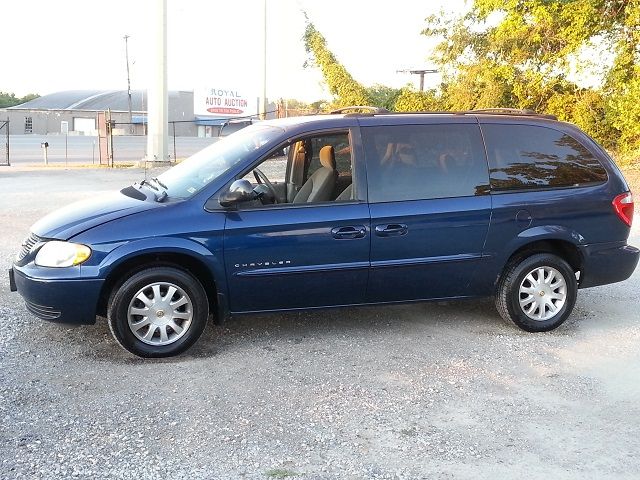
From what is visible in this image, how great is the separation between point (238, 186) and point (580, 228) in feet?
9.45

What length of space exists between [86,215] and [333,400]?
229 centimetres

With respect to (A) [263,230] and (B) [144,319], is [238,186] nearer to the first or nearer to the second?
(A) [263,230]

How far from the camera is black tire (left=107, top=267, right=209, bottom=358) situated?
4664 mm

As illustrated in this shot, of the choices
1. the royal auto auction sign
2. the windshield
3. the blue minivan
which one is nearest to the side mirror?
the blue minivan

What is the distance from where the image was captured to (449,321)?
5824 millimetres

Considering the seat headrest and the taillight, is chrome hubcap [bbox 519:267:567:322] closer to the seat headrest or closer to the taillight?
the taillight

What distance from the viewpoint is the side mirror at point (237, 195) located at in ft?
15.7

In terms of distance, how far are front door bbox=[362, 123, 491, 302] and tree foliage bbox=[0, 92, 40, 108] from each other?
111 metres

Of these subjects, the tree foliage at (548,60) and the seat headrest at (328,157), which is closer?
the seat headrest at (328,157)

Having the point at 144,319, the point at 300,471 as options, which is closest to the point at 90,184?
the point at 144,319

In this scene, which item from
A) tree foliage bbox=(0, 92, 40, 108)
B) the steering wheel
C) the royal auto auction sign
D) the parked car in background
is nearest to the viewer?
the steering wheel

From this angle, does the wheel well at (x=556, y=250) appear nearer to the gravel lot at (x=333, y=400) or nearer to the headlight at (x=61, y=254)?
the gravel lot at (x=333, y=400)

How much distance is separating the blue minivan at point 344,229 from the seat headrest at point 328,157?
0.01m

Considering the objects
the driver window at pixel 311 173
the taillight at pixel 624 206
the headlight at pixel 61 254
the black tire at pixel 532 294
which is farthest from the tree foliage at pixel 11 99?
the taillight at pixel 624 206
